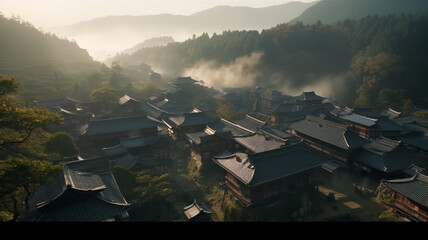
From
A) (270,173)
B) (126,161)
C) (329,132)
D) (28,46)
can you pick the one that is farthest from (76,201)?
(28,46)

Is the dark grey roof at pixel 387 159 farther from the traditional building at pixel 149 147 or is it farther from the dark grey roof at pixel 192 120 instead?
the traditional building at pixel 149 147

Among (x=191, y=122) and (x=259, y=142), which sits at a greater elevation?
(x=259, y=142)

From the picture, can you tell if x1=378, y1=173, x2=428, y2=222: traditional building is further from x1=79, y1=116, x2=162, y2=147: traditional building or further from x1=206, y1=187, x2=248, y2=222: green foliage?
x1=79, y1=116, x2=162, y2=147: traditional building

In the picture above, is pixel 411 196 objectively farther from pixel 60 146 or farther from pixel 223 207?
pixel 60 146

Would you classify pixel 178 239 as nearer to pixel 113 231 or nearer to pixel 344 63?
pixel 113 231

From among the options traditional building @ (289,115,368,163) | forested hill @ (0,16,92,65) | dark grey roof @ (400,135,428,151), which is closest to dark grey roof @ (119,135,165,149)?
traditional building @ (289,115,368,163)

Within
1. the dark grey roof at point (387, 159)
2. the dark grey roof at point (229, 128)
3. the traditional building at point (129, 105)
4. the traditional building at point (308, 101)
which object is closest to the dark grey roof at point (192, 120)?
the dark grey roof at point (229, 128)

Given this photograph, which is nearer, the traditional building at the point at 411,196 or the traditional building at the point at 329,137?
the traditional building at the point at 411,196
